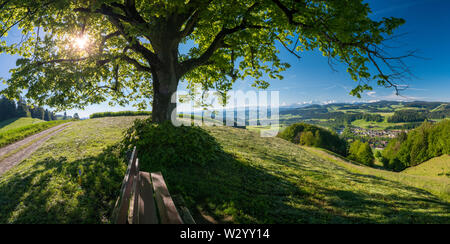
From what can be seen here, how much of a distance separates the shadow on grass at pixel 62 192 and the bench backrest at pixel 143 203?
1110mm

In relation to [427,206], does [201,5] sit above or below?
above

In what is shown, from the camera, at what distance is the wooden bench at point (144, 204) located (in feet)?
8.55

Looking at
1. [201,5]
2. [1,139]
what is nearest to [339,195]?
[201,5]

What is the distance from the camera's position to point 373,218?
5.90m

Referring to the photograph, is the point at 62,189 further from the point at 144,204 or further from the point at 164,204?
the point at 164,204

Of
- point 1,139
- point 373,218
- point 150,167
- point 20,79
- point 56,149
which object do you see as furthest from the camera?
point 1,139

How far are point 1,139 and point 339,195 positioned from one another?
23.6m

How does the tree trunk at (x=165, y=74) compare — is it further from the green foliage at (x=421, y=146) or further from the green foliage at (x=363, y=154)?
the green foliage at (x=421, y=146)

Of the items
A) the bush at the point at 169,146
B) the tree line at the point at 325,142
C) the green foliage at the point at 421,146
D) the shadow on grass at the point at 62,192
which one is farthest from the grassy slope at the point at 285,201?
the green foliage at the point at 421,146

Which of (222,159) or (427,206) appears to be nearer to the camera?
(427,206)

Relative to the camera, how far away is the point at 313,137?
86125 millimetres

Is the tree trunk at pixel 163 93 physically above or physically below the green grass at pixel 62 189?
above

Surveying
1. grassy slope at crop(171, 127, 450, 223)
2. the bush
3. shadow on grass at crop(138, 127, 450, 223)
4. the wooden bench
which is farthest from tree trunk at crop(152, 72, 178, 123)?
the wooden bench
